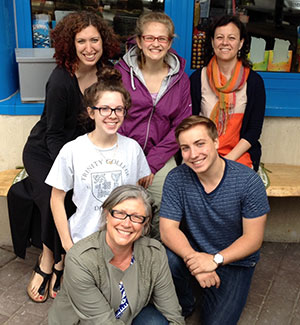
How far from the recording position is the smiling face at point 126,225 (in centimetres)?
225

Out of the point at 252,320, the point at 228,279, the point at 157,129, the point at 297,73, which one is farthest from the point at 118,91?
the point at 297,73

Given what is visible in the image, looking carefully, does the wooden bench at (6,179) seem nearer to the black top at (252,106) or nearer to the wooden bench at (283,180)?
the black top at (252,106)

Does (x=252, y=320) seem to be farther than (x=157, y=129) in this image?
No

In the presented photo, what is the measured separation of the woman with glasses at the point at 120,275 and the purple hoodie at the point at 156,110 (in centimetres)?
85

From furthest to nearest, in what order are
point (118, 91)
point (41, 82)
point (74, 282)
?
point (41, 82), point (118, 91), point (74, 282)

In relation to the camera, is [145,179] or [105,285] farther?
[145,179]

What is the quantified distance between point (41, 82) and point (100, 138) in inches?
42.5

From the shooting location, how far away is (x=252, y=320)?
298 cm

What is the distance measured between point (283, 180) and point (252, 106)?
2.05ft

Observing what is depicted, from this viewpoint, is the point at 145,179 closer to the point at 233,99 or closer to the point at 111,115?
the point at 111,115

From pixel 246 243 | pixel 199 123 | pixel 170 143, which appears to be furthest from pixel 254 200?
pixel 170 143

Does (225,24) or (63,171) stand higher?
(225,24)

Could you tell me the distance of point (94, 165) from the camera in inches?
105

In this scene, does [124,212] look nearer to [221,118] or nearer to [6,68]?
[221,118]
